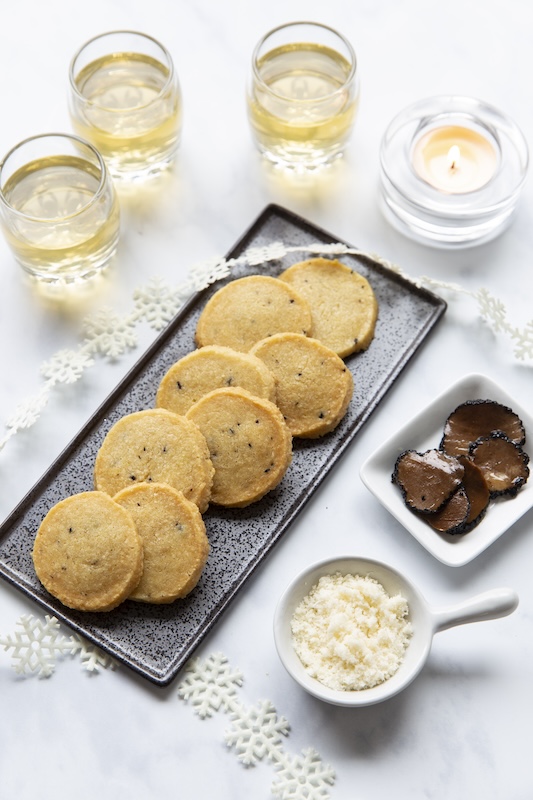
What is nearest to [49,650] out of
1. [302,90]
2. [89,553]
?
[89,553]

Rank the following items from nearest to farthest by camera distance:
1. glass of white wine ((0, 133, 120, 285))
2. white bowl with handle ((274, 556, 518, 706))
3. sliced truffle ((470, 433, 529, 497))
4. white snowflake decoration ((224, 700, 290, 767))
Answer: white bowl with handle ((274, 556, 518, 706)) < white snowflake decoration ((224, 700, 290, 767)) < sliced truffle ((470, 433, 529, 497)) < glass of white wine ((0, 133, 120, 285))

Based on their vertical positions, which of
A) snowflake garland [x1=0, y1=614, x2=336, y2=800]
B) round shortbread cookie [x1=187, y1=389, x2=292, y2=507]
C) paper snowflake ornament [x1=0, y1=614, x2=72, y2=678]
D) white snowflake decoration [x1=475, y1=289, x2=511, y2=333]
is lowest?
paper snowflake ornament [x1=0, y1=614, x2=72, y2=678]

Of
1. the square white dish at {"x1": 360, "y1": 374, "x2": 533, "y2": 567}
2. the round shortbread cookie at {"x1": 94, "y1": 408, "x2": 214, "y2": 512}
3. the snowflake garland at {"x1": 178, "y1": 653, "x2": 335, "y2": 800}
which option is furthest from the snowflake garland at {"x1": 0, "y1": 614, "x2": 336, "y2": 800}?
the square white dish at {"x1": 360, "y1": 374, "x2": 533, "y2": 567}

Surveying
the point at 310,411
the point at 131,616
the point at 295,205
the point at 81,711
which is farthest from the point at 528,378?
the point at 81,711

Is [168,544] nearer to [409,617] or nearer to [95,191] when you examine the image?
[409,617]

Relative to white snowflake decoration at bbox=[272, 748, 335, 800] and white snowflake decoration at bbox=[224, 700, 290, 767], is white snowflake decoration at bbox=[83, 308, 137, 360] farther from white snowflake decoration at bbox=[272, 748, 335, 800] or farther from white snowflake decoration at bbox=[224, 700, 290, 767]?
white snowflake decoration at bbox=[272, 748, 335, 800]
